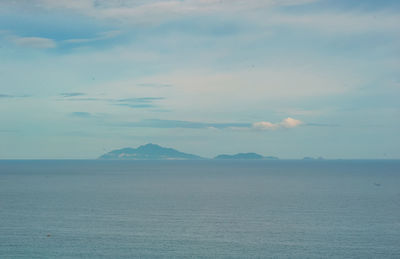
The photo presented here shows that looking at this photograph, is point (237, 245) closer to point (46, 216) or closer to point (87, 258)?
point (87, 258)

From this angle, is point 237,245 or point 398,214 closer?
point 237,245

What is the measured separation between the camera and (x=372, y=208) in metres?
99.1

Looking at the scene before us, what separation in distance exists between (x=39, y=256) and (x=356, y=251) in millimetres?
42720

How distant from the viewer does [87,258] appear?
57.3 m

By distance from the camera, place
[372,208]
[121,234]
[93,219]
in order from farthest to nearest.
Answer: [372,208] < [93,219] < [121,234]

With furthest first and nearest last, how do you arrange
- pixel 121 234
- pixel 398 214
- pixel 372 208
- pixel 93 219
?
pixel 372 208 < pixel 398 214 < pixel 93 219 < pixel 121 234

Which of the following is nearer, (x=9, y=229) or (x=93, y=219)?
(x=9, y=229)

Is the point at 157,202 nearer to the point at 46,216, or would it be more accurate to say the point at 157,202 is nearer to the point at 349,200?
the point at 46,216

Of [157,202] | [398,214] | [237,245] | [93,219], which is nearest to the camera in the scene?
[237,245]

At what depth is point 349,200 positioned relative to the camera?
116 m

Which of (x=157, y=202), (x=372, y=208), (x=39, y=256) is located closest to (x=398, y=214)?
(x=372, y=208)

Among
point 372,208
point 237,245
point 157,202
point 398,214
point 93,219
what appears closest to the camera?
point 237,245

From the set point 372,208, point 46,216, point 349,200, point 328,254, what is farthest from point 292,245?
point 349,200

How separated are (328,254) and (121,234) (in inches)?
1258
